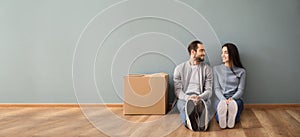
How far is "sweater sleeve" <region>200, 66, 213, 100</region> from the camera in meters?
3.36

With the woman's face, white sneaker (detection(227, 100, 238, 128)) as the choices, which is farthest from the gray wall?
white sneaker (detection(227, 100, 238, 128))

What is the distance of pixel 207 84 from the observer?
3.47 meters

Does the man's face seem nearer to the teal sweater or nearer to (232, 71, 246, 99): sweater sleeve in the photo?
the teal sweater

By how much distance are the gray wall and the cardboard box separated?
1.27 ft

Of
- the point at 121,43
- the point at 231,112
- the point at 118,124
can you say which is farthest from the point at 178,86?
the point at 121,43

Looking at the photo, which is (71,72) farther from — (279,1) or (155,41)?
(279,1)

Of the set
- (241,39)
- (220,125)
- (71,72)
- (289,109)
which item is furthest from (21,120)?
(289,109)

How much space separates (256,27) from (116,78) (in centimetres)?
161

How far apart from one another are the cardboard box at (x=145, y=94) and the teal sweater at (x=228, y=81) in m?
0.54

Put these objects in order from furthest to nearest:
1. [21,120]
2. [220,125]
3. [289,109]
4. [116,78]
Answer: [116,78] → [289,109] → [21,120] → [220,125]

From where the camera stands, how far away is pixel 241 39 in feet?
12.6

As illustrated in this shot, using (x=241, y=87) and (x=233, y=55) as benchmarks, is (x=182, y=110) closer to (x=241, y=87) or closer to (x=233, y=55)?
(x=241, y=87)

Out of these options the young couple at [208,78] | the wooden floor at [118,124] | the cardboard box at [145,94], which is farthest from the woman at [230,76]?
the cardboard box at [145,94]

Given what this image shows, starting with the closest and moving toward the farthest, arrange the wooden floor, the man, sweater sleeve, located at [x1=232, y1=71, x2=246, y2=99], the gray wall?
the wooden floor < the man < sweater sleeve, located at [x1=232, y1=71, x2=246, y2=99] < the gray wall
